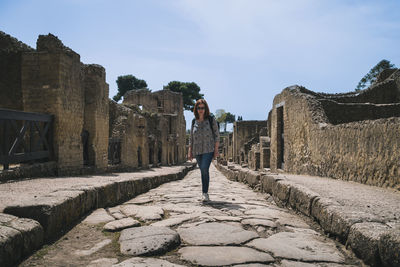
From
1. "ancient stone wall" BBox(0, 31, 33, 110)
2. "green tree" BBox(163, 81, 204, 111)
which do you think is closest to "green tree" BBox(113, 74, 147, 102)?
"green tree" BBox(163, 81, 204, 111)

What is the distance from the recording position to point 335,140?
7.02 metres

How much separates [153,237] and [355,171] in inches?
188

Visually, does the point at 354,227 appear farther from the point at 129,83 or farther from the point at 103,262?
the point at 129,83

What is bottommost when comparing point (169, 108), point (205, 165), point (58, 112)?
point (205, 165)

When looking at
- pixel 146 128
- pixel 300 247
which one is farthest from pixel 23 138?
pixel 146 128

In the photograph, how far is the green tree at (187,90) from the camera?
57469 mm

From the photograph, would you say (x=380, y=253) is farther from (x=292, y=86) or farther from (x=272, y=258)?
(x=292, y=86)

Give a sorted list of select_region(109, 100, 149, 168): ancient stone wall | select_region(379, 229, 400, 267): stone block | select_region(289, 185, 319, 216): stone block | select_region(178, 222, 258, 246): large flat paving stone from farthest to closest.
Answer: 1. select_region(109, 100, 149, 168): ancient stone wall
2. select_region(289, 185, 319, 216): stone block
3. select_region(178, 222, 258, 246): large flat paving stone
4. select_region(379, 229, 400, 267): stone block

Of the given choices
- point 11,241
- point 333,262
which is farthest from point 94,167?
point 333,262

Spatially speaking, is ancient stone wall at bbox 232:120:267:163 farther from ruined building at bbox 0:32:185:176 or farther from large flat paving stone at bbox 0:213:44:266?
large flat paving stone at bbox 0:213:44:266

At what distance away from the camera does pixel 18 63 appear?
1002cm

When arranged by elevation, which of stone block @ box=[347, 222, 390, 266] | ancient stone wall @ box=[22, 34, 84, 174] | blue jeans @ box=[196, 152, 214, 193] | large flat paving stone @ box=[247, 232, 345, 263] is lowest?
large flat paving stone @ box=[247, 232, 345, 263]

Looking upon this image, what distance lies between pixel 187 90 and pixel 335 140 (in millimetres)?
51427

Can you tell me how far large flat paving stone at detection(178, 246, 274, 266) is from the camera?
2092mm
